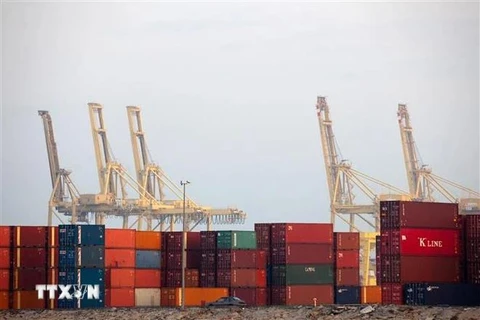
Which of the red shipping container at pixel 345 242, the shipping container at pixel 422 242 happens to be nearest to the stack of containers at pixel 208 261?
the red shipping container at pixel 345 242

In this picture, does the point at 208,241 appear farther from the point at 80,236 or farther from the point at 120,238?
the point at 80,236

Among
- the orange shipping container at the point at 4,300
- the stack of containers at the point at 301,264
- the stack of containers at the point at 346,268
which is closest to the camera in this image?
the orange shipping container at the point at 4,300

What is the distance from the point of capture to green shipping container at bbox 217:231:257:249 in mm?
106750

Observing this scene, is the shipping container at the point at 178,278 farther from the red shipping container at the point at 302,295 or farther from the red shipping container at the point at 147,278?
the red shipping container at the point at 302,295

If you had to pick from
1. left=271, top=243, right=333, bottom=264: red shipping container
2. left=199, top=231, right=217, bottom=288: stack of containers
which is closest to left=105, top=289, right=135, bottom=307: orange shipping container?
left=199, top=231, right=217, bottom=288: stack of containers

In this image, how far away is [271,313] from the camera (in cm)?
8575

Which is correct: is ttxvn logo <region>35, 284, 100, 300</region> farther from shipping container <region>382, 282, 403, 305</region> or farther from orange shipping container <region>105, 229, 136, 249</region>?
shipping container <region>382, 282, 403, 305</region>

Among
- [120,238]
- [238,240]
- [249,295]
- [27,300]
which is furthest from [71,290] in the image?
[249,295]

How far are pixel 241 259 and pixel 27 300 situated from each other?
1772cm

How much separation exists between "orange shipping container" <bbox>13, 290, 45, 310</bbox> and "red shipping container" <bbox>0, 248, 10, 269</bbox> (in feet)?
7.58

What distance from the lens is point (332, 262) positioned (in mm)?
109750

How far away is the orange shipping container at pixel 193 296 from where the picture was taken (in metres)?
106

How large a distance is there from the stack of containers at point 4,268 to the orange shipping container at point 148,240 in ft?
35.5

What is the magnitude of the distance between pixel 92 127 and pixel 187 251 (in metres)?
89.4
